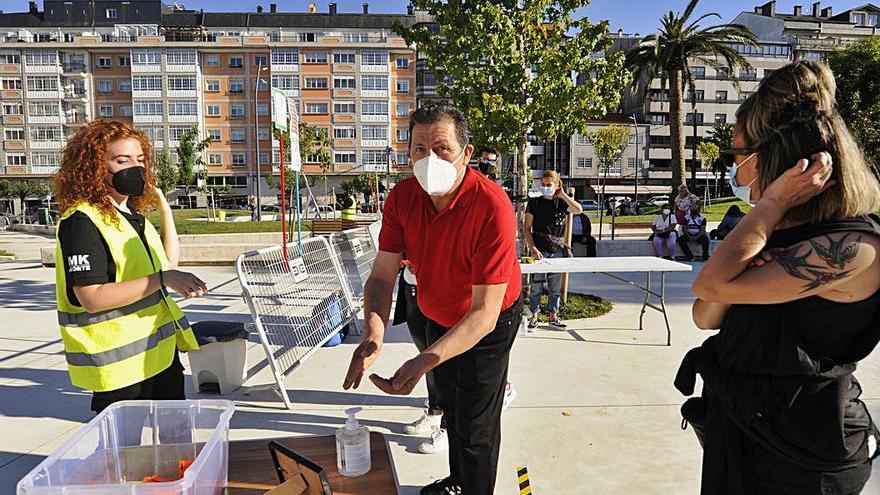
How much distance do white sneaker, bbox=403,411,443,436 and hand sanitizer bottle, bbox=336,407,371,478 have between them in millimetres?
2170

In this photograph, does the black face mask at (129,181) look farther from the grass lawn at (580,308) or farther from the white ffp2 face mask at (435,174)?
the grass lawn at (580,308)

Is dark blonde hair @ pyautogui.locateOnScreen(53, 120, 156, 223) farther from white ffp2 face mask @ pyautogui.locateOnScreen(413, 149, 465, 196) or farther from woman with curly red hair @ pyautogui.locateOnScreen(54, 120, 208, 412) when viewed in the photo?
white ffp2 face mask @ pyautogui.locateOnScreen(413, 149, 465, 196)

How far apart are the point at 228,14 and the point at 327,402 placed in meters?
79.5

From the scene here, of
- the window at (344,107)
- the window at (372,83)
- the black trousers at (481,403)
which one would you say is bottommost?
the black trousers at (481,403)

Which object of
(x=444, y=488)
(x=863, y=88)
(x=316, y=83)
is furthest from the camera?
(x=316, y=83)

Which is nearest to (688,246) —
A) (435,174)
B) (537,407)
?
(537,407)

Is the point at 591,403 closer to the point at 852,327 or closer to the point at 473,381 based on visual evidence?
the point at 473,381

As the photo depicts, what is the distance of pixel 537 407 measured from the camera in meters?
4.41

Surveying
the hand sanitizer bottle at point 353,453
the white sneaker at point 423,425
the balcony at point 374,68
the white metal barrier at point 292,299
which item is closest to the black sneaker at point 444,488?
the white sneaker at point 423,425

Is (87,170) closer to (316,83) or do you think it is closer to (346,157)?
(346,157)

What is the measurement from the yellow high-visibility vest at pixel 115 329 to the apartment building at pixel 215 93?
60.4 meters

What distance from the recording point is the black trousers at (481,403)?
237 centimetres

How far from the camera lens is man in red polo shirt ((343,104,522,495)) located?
221cm

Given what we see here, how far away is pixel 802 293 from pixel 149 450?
190 cm
